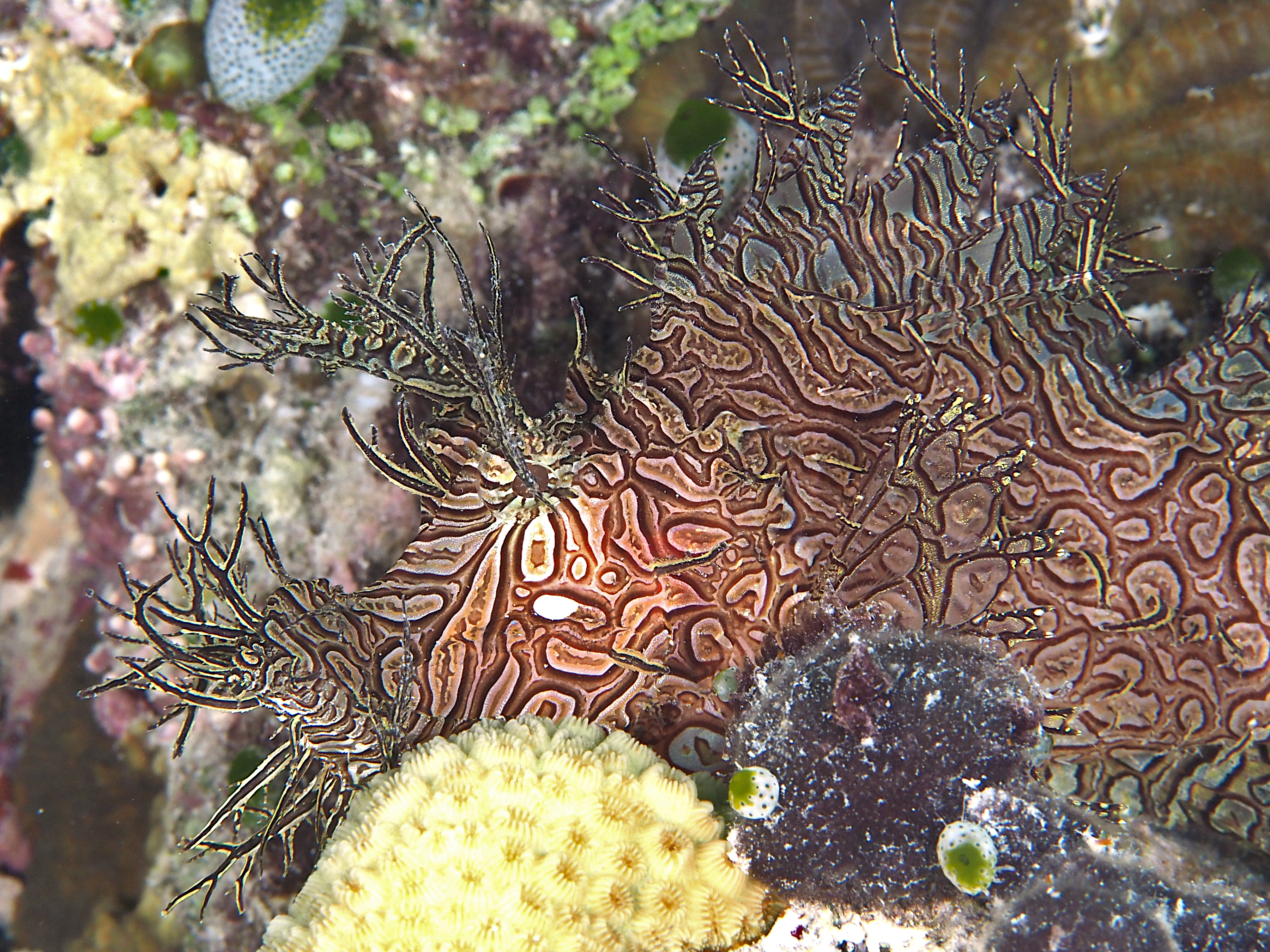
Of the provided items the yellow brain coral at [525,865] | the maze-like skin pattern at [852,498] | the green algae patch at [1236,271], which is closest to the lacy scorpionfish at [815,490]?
the maze-like skin pattern at [852,498]

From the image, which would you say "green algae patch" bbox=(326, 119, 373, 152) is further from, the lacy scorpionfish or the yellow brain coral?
the yellow brain coral

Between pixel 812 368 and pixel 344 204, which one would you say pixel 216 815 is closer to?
pixel 812 368

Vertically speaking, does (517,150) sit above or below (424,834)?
above

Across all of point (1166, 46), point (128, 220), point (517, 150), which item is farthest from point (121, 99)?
point (1166, 46)

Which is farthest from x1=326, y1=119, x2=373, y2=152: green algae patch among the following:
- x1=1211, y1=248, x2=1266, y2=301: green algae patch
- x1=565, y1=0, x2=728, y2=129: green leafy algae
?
x1=1211, y1=248, x2=1266, y2=301: green algae patch

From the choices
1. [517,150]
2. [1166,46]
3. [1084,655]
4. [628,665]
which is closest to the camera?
[628,665]

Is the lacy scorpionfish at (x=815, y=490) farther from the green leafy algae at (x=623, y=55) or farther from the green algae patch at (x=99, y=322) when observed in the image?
the green algae patch at (x=99, y=322)

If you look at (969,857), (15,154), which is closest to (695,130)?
(969,857)
